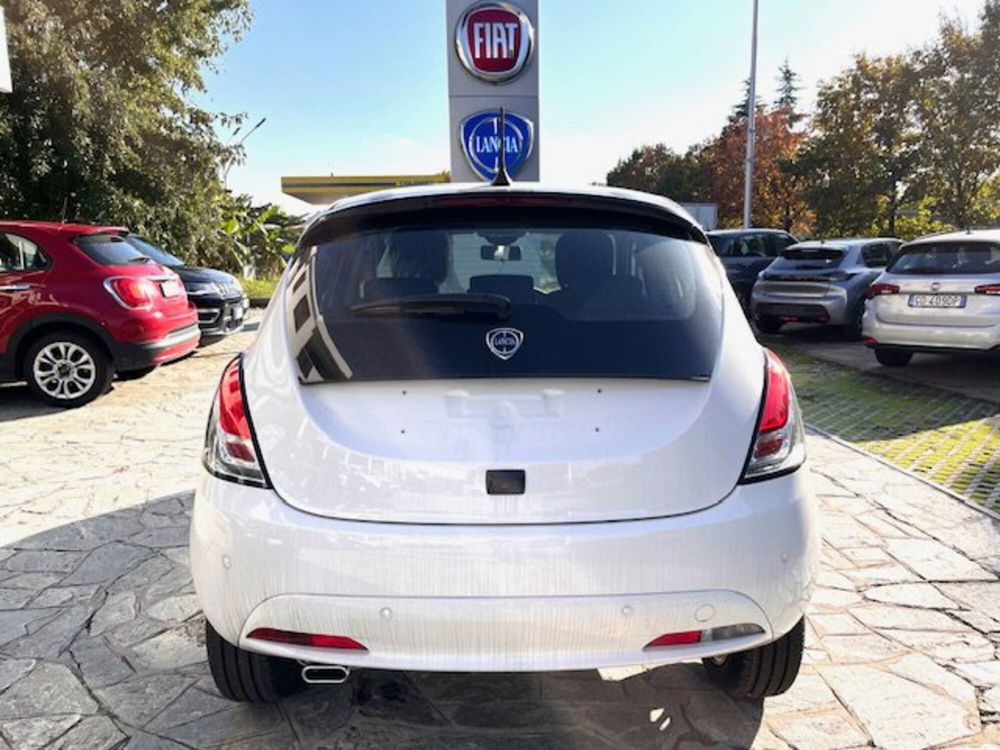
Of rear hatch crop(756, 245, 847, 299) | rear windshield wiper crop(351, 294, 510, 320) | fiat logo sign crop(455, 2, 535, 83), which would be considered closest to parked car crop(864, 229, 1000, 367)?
rear hatch crop(756, 245, 847, 299)

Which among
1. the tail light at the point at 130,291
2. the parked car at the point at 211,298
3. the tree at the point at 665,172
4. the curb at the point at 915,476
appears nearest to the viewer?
the curb at the point at 915,476

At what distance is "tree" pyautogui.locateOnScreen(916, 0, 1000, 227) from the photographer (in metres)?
21.2

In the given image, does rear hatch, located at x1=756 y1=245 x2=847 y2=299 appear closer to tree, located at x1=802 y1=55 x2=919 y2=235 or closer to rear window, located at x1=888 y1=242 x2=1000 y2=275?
rear window, located at x1=888 y1=242 x2=1000 y2=275

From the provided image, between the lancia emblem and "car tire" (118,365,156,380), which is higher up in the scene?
the lancia emblem

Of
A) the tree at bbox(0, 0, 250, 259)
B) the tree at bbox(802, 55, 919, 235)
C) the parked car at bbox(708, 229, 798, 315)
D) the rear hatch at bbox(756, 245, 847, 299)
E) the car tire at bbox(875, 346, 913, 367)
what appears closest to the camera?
the car tire at bbox(875, 346, 913, 367)

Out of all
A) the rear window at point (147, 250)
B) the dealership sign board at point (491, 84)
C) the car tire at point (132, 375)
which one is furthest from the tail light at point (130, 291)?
the dealership sign board at point (491, 84)

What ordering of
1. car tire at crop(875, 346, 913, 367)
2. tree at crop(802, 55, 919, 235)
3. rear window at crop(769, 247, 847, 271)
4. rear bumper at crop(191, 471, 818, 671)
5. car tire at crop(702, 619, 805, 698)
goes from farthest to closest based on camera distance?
tree at crop(802, 55, 919, 235) < rear window at crop(769, 247, 847, 271) < car tire at crop(875, 346, 913, 367) < car tire at crop(702, 619, 805, 698) < rear bumper at crop(191, 471, 818, 671)

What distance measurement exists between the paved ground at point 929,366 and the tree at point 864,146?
54.9ft

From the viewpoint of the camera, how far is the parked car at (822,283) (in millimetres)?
10812

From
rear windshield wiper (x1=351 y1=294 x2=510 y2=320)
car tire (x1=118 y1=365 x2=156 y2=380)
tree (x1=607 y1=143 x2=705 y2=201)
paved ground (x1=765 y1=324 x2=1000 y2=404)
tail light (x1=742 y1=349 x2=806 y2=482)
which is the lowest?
paved ground (x1=765 y1=324 x2=1000 y2=404)

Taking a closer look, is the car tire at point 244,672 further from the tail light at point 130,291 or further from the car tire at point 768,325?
the car tire at point 768,325

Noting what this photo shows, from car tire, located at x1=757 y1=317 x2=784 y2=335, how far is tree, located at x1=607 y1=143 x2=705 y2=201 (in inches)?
1267

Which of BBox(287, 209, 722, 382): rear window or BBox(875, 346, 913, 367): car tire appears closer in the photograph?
BBox(287, 209, 722, 382): rear window

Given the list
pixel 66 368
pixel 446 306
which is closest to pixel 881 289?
pixel 446 306
